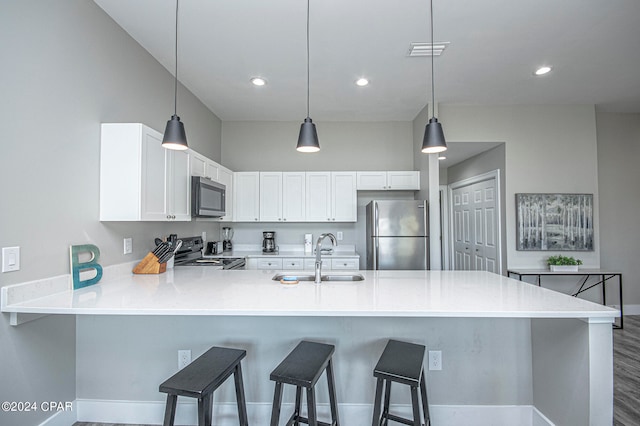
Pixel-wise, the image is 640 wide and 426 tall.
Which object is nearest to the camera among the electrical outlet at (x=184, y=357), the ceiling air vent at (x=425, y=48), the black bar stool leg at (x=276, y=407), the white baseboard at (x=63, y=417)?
the black bar stool leg at (x=276, y=407)

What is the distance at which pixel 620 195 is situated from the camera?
4.21m

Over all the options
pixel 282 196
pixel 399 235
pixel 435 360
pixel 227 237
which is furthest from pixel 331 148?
pixel 435 360

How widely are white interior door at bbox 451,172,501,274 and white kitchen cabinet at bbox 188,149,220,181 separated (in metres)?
3.59

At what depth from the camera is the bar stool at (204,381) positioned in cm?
132

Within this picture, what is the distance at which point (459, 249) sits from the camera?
554 cm

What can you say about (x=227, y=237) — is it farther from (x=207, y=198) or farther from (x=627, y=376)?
Result: (x=627, y=376)

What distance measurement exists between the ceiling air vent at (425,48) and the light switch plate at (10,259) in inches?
117

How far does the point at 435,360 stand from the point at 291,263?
227cm

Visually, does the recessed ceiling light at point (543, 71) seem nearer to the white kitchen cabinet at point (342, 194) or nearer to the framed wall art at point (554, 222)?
the framed wall art at point (554, 222)

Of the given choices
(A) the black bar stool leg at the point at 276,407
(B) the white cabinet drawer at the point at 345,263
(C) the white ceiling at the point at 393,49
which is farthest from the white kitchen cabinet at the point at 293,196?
(A) the black bar stool leg at the point at 276,407

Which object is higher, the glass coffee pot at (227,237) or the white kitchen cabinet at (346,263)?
the glass coffee pot at (227,237)

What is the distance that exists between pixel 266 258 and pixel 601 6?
3733mm

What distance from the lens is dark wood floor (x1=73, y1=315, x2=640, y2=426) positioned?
81.2 inches

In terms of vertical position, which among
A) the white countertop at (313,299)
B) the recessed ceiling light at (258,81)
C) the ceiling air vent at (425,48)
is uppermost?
the recessed ceiling light at (258,81)
